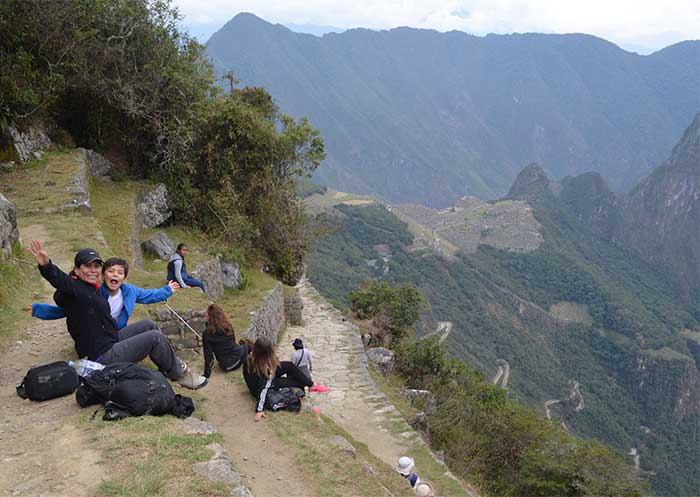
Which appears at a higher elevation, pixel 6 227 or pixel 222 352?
pixel 6 227

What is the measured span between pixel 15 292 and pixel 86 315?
395 centimetres

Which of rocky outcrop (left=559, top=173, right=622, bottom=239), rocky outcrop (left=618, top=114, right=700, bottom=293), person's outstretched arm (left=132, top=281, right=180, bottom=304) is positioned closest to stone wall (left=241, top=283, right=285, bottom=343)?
person's outstretched arm (left=132, top=281, right=180, bottom=304)

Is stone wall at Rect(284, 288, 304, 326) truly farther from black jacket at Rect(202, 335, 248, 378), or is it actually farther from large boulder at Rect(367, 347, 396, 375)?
black jacket at Rect(202, 335, 248, 378)

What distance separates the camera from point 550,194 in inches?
7239

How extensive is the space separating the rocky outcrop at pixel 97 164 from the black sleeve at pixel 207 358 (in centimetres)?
1070

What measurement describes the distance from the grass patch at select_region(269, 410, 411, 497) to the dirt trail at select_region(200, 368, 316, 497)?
137 mm

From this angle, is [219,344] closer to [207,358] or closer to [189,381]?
[207,358]

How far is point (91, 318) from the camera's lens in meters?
6.31

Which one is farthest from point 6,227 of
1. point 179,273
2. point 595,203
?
point 595,203

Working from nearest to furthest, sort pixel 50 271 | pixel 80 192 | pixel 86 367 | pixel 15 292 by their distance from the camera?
pixel 50 271, pixel 86 367, pixel 15 292, pixel 80 192

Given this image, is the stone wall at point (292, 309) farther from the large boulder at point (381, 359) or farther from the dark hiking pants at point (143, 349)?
the dark hiking pants at point (143, 349)

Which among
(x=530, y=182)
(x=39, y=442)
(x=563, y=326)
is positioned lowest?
(x=563, y=326)

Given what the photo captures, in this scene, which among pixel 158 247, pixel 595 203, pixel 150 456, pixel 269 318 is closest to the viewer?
pixel 150 456

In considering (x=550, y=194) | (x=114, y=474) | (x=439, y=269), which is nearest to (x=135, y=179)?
(x=114, y=474)
